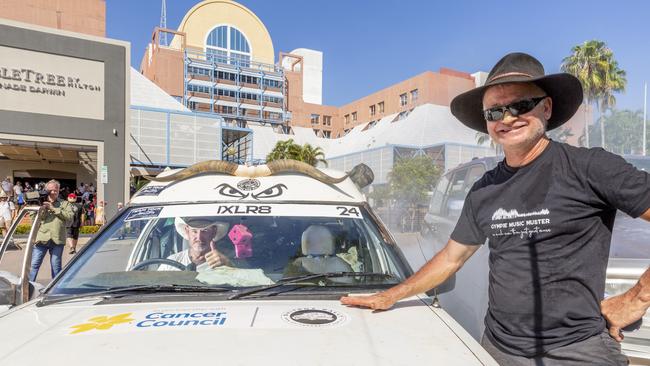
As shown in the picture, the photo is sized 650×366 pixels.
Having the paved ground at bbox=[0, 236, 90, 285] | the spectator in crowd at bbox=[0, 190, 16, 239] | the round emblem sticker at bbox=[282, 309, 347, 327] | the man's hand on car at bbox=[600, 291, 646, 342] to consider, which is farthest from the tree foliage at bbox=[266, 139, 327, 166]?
the man's hand on car at bbox=[600, 291, 646, 342]

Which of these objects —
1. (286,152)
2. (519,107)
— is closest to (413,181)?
(519,107)

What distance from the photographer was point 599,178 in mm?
1668

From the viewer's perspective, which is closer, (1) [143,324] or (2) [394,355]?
(2) [394,355]

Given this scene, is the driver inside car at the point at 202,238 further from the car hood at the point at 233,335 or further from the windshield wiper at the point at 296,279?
the car hood at the point at 233,335

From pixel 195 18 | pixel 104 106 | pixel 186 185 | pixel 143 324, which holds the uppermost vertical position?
pixel 195 18

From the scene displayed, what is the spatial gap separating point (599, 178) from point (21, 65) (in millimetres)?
21185

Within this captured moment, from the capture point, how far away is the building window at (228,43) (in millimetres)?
72000

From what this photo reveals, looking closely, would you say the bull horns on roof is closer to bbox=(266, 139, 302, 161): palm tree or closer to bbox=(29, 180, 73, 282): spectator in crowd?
bbox=(29, 180, 73, 282): spectator in crowd

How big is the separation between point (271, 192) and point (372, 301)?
3.40ft

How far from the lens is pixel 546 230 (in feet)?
5.72

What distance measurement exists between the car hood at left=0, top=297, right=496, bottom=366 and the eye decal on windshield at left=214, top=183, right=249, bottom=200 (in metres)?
0.85

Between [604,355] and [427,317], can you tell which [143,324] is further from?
[604,355]

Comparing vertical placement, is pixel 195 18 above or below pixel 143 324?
above

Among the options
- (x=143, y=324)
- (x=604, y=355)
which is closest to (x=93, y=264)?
(x=143, y=324)
